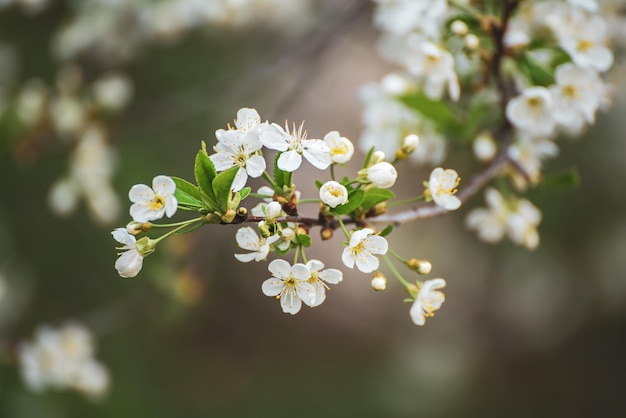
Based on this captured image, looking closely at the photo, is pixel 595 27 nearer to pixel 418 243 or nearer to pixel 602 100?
pixel 602 100

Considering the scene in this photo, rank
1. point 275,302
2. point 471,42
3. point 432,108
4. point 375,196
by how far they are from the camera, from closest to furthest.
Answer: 1. point 375,196
2. point 471,42
3. point 432,108
4. point 275,302

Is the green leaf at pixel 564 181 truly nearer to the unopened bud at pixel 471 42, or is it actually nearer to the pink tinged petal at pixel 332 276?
the unopened bud at pixel 471 42

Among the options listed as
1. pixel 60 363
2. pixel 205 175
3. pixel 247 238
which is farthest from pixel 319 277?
pixel 60 363

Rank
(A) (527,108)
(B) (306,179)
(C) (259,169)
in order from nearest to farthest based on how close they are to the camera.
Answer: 1. (C) (259,169)
2. (A) (527,108)
3. (B) (306,179)

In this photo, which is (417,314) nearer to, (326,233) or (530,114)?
(326,233)

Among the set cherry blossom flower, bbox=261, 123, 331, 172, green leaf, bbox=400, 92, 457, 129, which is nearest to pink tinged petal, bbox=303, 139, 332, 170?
cherry blossom flower, bbox=261, 123, 331, 172

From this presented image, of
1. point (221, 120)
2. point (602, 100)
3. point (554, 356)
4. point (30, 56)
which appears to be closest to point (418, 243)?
point (554, 356)

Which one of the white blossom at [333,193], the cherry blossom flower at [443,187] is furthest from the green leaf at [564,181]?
the white blossom at [333,193]
